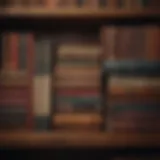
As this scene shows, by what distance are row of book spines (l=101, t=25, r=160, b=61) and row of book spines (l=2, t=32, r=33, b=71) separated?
24 centimetres

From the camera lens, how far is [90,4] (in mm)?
1214

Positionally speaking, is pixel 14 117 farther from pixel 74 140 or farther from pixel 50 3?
pixel 50 3

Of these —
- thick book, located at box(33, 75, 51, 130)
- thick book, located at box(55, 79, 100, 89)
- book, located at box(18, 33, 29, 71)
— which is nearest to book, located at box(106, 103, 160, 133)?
thick book, located at box(55, 79, 100, 89)

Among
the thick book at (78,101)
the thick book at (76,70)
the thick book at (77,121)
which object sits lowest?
the thick book at (77,121)

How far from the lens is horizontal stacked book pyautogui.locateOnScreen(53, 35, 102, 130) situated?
1222mm

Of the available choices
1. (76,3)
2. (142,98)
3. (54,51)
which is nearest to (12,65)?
(54,51)

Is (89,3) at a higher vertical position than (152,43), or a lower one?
higher

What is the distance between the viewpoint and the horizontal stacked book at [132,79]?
119 cm

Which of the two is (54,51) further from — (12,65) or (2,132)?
(2,132)

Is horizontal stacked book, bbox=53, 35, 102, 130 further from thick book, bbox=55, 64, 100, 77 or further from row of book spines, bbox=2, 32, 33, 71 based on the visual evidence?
row of book spines, bbox=2, 32, 33, 71

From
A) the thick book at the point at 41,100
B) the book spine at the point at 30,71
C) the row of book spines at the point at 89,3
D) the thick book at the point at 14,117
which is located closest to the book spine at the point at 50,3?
the row of book spines at the point at 89,3

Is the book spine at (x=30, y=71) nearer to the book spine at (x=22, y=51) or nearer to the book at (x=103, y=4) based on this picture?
the book spine at (x=22, y=51)

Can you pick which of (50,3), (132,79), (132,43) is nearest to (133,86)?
(132,79)

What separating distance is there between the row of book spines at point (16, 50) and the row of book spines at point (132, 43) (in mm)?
243
